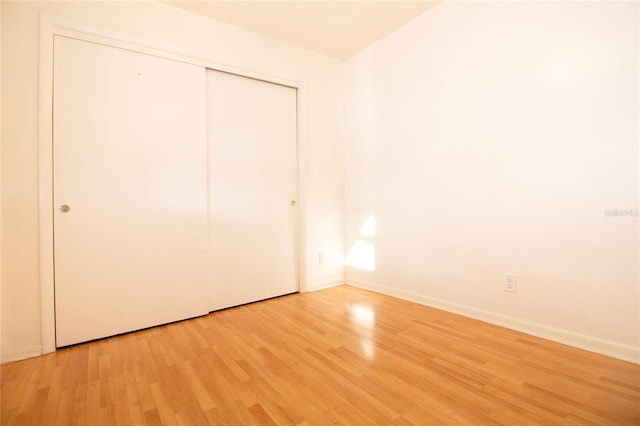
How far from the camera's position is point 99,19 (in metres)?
2.12

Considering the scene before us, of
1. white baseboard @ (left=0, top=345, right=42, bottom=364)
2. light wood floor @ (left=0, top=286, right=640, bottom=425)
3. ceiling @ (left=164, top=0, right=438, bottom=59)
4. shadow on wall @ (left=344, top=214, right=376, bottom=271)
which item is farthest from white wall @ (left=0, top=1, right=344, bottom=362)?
shadow on wall @ (left=344, top=214, right=376, bottom=271)

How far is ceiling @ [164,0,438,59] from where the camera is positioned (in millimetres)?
2468

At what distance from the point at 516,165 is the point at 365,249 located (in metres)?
1.62

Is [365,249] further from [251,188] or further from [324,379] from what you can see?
[324,379]

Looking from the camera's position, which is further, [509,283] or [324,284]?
[324,284]

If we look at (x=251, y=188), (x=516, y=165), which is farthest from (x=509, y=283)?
(x=251, y=188)

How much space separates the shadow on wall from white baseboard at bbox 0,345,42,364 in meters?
2.62

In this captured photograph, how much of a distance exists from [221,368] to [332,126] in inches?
101

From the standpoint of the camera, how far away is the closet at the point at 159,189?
205 cm

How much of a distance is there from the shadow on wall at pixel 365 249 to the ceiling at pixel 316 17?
5.85 feet

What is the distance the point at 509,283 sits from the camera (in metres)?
2.19

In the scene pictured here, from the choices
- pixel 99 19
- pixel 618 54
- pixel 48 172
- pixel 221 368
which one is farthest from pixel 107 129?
pixel 618 54

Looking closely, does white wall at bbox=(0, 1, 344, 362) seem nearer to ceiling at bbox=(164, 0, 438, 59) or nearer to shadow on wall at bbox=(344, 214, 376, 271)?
ceiling at bbox=(164, 0, 438, 59)

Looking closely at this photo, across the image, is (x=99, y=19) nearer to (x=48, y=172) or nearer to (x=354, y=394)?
(x=48, y=172)
